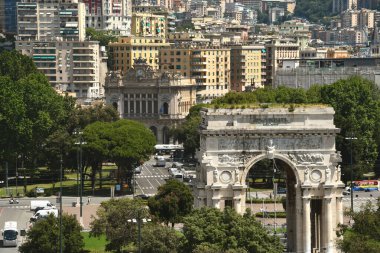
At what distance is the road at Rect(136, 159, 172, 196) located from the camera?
416 feet

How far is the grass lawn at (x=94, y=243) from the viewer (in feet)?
296

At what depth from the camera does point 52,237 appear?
83.3m

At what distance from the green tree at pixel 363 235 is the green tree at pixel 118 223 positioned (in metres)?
12.8

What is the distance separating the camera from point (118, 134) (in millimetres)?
→ 126438

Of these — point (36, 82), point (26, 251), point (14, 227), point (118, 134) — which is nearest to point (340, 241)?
point (26, 251)

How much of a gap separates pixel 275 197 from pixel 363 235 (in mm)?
32050

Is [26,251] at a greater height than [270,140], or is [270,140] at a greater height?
[270,140]

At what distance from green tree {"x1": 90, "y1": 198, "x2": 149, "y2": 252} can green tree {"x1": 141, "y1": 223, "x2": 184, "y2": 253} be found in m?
3.76

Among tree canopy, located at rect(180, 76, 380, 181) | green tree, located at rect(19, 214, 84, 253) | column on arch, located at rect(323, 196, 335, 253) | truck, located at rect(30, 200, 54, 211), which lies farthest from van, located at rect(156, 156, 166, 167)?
column on arch, located at rect(323, 196, 335, 253)

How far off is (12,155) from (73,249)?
44.3 metres

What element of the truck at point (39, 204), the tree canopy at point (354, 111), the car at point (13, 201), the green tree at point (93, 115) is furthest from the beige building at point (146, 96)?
the truck at point (39, 204)

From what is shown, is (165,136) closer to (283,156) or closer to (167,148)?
(167,148)

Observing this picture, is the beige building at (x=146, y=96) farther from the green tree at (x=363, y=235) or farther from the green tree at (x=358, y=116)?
the green tree at (x=363, y=235)

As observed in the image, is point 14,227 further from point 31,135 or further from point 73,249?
point 31,135
